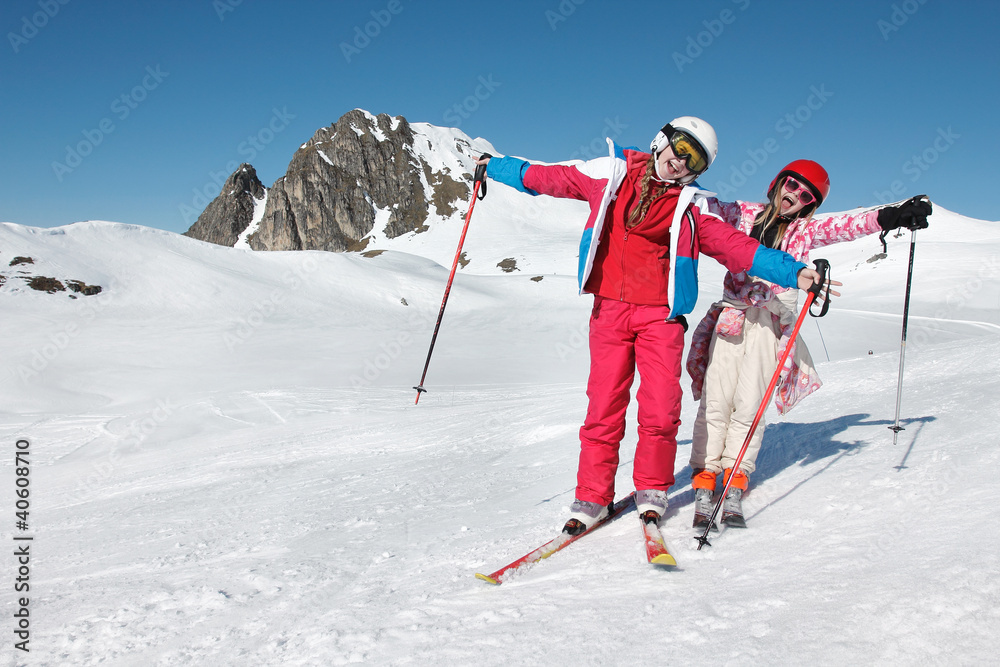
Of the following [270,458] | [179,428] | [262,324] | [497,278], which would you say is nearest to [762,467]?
[270,458]

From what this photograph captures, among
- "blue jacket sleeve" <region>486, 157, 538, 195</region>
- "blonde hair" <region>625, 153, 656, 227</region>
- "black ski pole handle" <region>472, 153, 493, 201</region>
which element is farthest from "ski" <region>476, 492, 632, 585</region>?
"black ski pole handle" <region>472, 153, 493, 201</region>

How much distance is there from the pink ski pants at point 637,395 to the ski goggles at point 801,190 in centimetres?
93

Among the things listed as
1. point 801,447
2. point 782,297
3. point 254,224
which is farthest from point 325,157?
point 782,297

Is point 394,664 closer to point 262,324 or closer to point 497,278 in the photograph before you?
point 262,324

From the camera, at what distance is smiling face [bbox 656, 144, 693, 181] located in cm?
303

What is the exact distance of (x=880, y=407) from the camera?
4.94m

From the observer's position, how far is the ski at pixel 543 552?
8.16 feet

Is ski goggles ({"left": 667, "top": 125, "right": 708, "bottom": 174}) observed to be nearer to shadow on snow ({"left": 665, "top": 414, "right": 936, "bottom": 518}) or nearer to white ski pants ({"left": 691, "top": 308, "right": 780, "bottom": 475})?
white ski pants ({"left": 691, "top": 308, "right": 780, "bottom": 475})

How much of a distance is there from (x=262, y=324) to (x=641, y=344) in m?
15.1

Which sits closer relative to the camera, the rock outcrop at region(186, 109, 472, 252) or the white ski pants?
the white ski pants

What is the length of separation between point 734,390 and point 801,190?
3.58 ft

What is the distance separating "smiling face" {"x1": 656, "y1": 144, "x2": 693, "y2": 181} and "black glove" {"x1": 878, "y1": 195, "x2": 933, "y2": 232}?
3.50 ft

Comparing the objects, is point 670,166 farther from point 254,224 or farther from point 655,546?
point 254,224

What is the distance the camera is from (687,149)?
2975 mm
